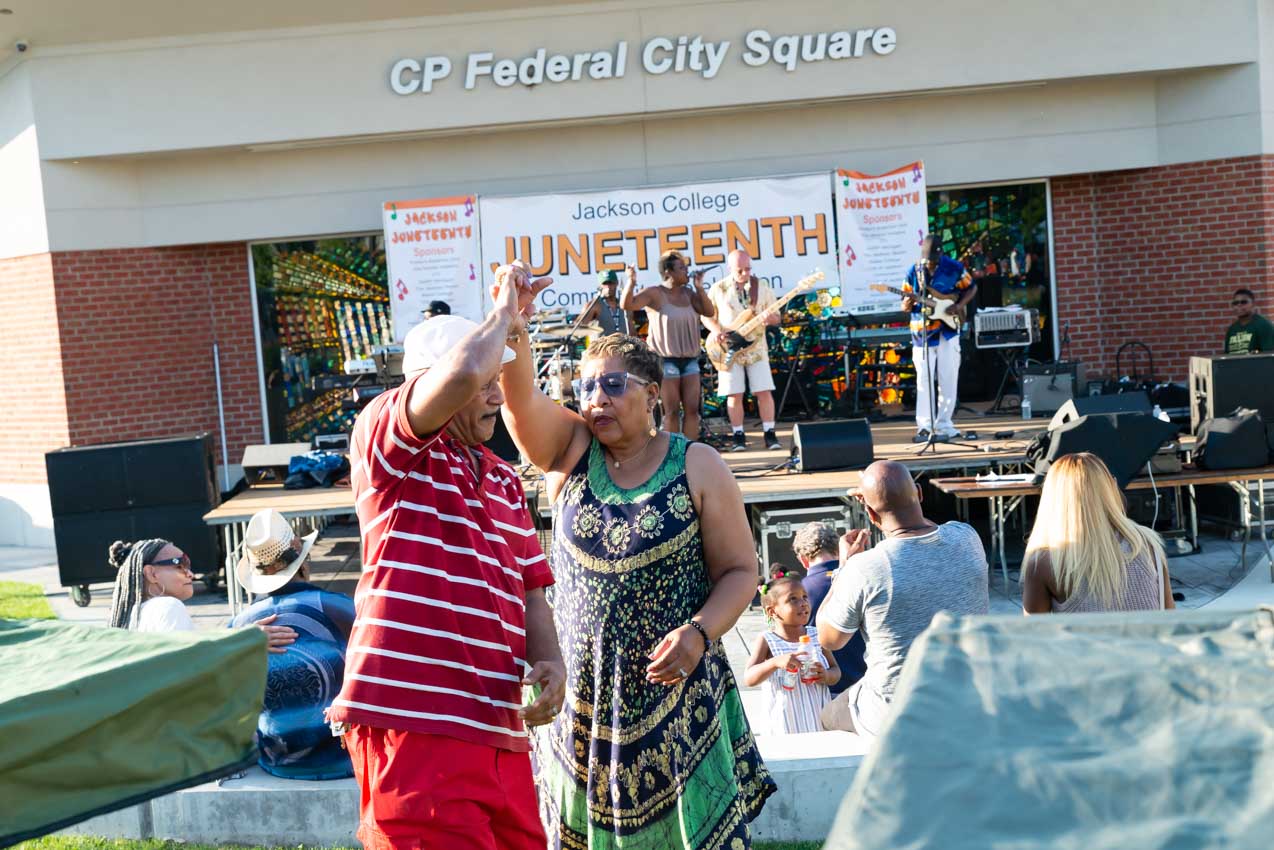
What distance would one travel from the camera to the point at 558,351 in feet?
40.2

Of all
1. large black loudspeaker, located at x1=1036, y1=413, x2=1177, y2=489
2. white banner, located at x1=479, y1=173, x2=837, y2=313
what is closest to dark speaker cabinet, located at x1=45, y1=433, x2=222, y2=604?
white banner, located at x1=479, y1=173, x2=837, y2=313

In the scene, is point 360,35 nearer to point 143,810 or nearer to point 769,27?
point 769,27

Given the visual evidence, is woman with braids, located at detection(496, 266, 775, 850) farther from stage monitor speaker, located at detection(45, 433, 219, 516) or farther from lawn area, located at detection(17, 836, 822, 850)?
stage monitor speaker, located at detection(45, 433, 219, 516)

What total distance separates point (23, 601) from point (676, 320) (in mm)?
6098

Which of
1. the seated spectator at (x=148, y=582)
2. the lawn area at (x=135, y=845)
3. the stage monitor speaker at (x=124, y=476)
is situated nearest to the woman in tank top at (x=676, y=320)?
the stage monitor speaker at (x=124, y=476)

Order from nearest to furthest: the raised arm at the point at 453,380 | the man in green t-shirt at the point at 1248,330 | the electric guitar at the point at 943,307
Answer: the raised arm at the point at 453,380
the electric guitar at the point at 943,307
the man in green t-shirt at the point at 1248,330

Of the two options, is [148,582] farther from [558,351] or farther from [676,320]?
[676,320]

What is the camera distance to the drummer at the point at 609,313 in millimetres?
12953

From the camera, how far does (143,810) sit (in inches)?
201

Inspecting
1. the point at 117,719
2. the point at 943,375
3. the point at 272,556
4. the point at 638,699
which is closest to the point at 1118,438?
the point at 943,375

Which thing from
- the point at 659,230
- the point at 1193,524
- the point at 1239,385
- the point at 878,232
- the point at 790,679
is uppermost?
the point at 659,230

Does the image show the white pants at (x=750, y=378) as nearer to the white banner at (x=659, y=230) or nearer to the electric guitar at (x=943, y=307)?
the electric guitar at (x=943, y=307)

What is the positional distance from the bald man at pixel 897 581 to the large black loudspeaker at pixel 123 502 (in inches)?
299

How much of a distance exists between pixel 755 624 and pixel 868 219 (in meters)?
6.15
